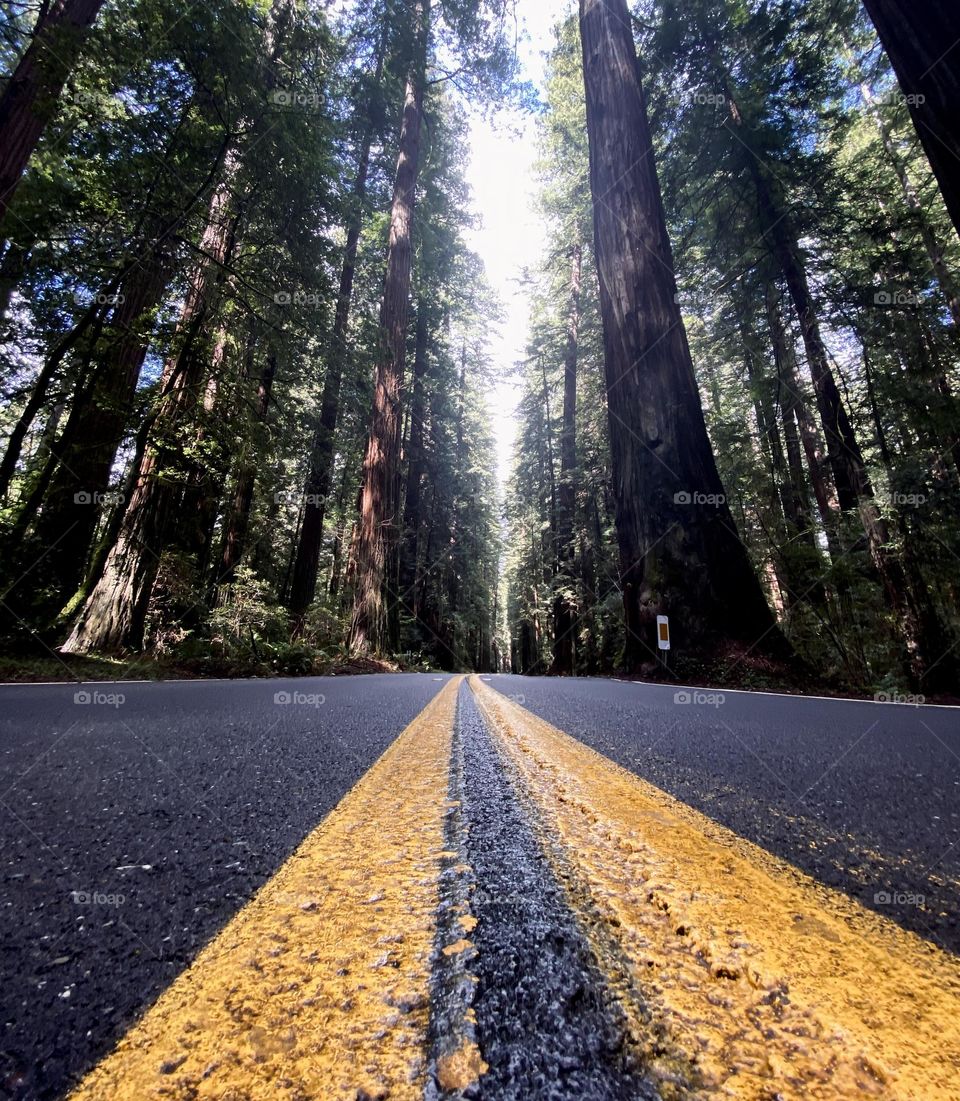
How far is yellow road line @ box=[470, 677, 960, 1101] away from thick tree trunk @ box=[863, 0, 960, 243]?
4.42m

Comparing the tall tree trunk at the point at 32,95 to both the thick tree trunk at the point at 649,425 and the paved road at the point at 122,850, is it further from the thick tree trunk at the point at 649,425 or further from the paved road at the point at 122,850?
the paved road at the point at 122,850

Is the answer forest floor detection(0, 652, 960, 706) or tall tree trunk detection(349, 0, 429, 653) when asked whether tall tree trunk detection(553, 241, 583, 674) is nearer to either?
tall tree trunk detection(349, 0, 429, 653)

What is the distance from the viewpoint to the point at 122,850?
770mm

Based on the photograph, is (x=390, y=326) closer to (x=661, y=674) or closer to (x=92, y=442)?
(x=92, y=442)

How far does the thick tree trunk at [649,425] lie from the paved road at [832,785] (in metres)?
2.68

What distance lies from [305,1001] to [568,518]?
63.8ft

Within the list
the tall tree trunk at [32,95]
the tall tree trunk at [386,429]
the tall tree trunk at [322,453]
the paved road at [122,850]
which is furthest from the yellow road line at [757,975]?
the tall tree trunk at [386,429]

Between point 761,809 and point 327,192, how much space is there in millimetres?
8834

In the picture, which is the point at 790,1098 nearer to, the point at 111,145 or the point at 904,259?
the point at 111,145

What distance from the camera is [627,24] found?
7.35 m

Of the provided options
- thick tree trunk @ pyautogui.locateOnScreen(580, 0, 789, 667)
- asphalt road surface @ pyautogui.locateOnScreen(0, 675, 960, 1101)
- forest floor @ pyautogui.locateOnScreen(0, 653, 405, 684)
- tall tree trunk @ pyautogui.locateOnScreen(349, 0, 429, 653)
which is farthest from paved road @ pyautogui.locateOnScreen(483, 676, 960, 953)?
tall tree trunk @ pyautogui.locateOnScreen(349, 0, 429, 653)

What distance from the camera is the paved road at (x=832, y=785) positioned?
0.72m

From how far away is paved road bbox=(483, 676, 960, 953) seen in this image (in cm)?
72

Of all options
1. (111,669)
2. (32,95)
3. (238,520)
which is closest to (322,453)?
(238,520)
